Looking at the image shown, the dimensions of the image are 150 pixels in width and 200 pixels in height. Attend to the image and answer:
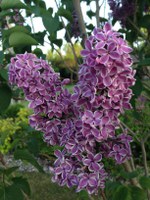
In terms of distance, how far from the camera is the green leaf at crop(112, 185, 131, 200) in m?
1.45

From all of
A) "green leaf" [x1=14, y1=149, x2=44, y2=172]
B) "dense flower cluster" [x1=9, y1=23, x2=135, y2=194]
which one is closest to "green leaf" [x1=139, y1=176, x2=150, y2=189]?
"dense flower cluster" [x1=9, y1=23, x2=135, y2=194]

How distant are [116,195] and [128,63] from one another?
1.67ft

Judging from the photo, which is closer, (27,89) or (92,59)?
(92,59)

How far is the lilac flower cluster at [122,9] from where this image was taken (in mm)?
2516

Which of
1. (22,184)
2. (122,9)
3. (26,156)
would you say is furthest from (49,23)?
(122,9)

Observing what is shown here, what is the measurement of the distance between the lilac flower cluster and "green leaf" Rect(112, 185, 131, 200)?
1.39 metres

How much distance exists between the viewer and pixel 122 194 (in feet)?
4.76

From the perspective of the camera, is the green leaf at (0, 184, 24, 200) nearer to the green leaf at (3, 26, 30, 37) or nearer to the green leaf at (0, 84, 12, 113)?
the green leaf at (0, 84, 12, 113)

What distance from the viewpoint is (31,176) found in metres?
6.35

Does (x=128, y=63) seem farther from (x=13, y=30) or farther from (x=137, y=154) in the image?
(x=137, y=154)

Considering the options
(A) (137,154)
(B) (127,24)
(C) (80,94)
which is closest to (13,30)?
(C) (80,94)

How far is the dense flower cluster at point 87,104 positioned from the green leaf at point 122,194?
0.07 m

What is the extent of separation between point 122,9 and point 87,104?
4.49ft

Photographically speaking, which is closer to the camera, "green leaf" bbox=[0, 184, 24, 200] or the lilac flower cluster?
"green leaf" bbox=[0, 184, 24, 200]
